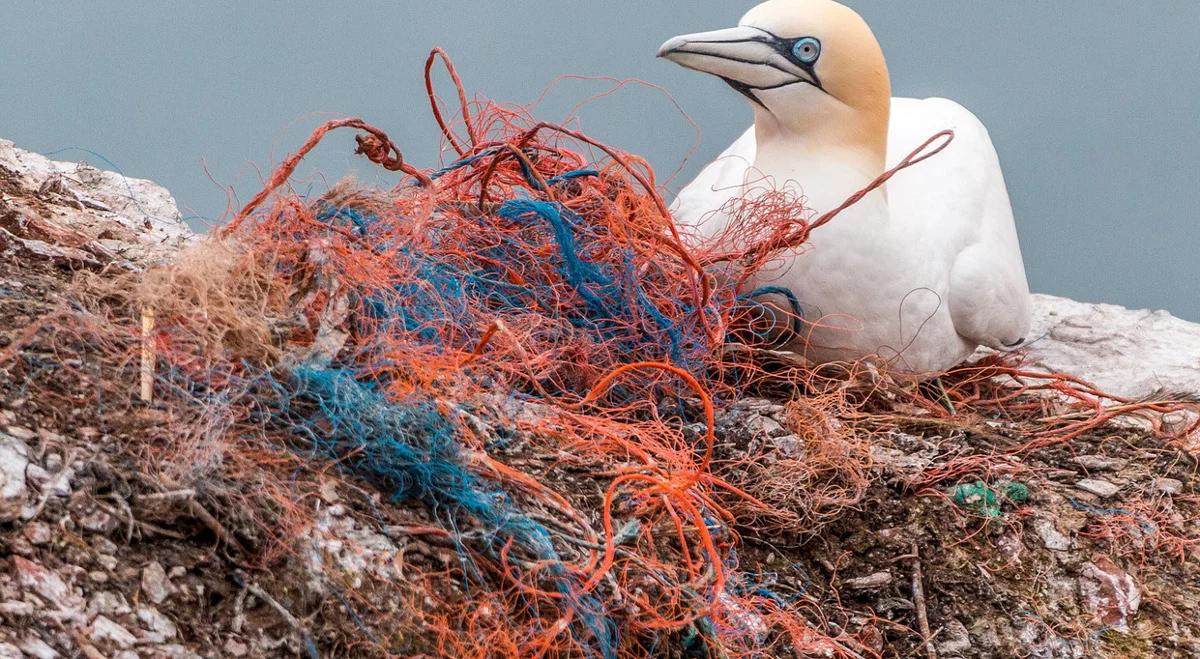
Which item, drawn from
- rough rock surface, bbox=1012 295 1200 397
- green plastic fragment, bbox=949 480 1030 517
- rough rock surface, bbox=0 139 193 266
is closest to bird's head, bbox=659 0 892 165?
green plastic fragment, bbox=949 480 1030 517

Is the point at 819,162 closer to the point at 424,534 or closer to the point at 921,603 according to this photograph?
the point at 921,603

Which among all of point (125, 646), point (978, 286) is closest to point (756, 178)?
point (978, 286)

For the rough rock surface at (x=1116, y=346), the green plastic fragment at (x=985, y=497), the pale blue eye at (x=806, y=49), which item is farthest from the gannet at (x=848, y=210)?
the rough rock surface at (x=1116, y=346)

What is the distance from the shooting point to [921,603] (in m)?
3.98

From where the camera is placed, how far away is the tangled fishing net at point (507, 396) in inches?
130

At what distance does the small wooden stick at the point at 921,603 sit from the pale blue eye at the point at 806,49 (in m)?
1.67

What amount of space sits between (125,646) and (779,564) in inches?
74.1

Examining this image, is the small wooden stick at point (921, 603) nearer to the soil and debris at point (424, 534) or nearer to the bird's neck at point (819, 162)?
the soil and debris at point (424, 534)

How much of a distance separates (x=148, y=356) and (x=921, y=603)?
6.88 ft

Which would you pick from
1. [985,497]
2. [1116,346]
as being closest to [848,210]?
[985,497]

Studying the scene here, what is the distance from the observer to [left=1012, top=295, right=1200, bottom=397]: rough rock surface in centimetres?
618

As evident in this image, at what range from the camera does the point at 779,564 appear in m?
4.11

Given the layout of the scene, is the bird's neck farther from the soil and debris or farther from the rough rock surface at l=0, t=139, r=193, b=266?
the rough rock surface at l=0, t=139, r=193, b=266

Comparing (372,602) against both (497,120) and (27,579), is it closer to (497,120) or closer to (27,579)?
(27,579)
